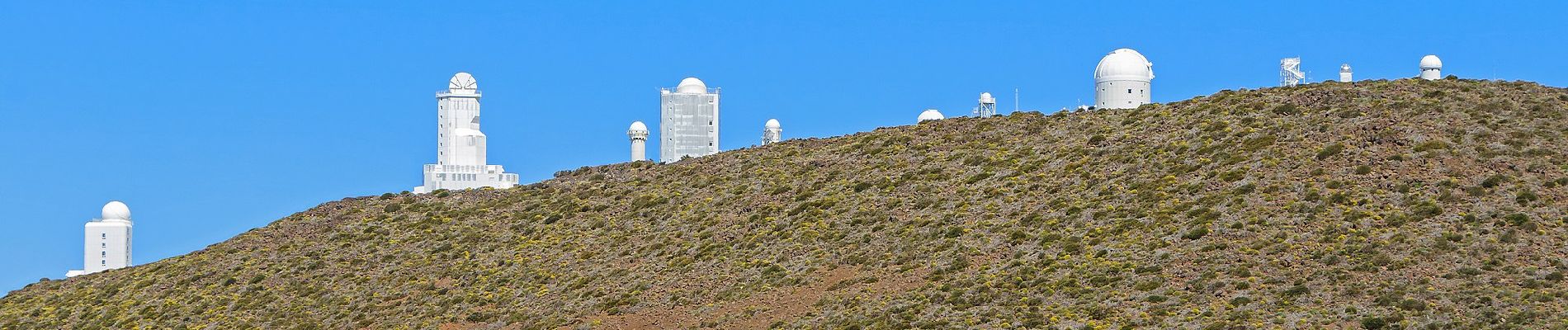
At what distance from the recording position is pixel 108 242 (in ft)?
371

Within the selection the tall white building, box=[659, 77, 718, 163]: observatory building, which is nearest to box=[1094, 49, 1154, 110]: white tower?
box=[659, 77, 718, 163]: observatory building

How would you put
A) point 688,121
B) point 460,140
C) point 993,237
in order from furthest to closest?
point 460,140 < point 688,121 < point 993,237

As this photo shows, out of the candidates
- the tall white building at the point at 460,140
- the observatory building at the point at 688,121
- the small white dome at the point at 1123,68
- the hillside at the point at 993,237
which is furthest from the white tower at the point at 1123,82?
the tall white building at the point at 460,140

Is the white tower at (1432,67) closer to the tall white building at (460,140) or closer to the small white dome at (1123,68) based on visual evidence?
the small white dome at (1123,68)

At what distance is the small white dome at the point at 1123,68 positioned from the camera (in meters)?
80.6

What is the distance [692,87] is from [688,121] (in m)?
A: 1.91

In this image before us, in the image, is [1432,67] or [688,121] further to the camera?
[688,121]

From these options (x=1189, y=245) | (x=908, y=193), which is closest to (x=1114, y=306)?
(x=1189, y=245)

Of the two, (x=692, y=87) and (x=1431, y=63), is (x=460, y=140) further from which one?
(x=1431, y=63)

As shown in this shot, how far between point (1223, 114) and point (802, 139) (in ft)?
55.2

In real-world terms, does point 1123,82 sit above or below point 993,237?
above

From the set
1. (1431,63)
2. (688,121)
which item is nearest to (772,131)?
(688,121)

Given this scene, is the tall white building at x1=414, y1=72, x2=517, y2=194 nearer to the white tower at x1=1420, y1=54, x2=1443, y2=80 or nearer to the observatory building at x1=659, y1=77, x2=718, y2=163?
the observatory building at x1=659, y1=77, x2=718, y2=163

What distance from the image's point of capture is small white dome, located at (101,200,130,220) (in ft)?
372
